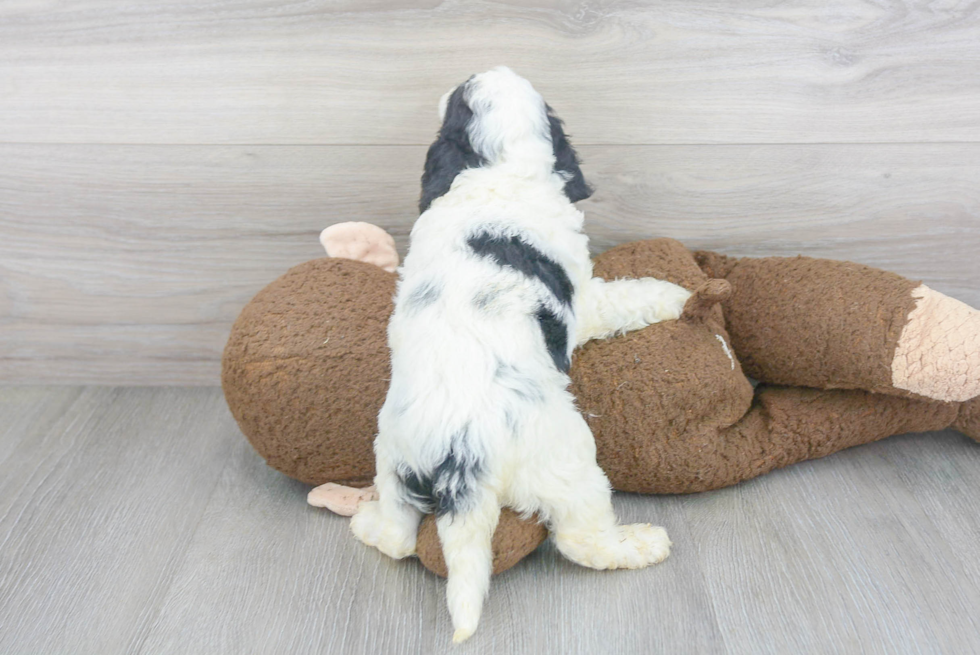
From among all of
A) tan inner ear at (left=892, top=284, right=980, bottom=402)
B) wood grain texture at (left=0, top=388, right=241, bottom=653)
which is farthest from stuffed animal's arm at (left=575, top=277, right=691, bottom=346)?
wood grain texture at (left=0, top=388, right=241, bottom=653)

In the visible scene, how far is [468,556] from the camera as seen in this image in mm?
1271

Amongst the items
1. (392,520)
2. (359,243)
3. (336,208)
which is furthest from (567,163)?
(392,520)

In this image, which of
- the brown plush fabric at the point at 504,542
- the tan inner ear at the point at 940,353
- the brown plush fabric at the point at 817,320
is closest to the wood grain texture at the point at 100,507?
the brown plush fabric at the point at 504,542

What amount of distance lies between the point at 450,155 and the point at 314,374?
52cm

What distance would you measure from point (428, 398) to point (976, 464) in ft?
4.22

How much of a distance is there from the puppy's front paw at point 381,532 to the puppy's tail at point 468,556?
0.15m

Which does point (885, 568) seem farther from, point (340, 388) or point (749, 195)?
point (340, 388)

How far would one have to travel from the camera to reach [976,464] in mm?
1753

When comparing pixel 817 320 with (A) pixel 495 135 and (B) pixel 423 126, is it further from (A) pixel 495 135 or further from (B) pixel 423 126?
(B) pixel 423 126

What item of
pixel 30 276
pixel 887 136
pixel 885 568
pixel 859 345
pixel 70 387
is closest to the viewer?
pixel 885 568

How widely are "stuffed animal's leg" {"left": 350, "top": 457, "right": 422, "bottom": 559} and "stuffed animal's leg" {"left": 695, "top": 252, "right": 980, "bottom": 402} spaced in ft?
2.75

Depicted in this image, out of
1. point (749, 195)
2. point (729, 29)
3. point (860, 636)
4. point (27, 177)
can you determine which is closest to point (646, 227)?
point (749, 195)

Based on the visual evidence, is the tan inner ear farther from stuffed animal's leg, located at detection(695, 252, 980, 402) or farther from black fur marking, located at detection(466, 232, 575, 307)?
black fur marking, located at detection(466, 232, 575, 307)

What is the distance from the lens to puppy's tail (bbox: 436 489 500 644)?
4.03 ft
